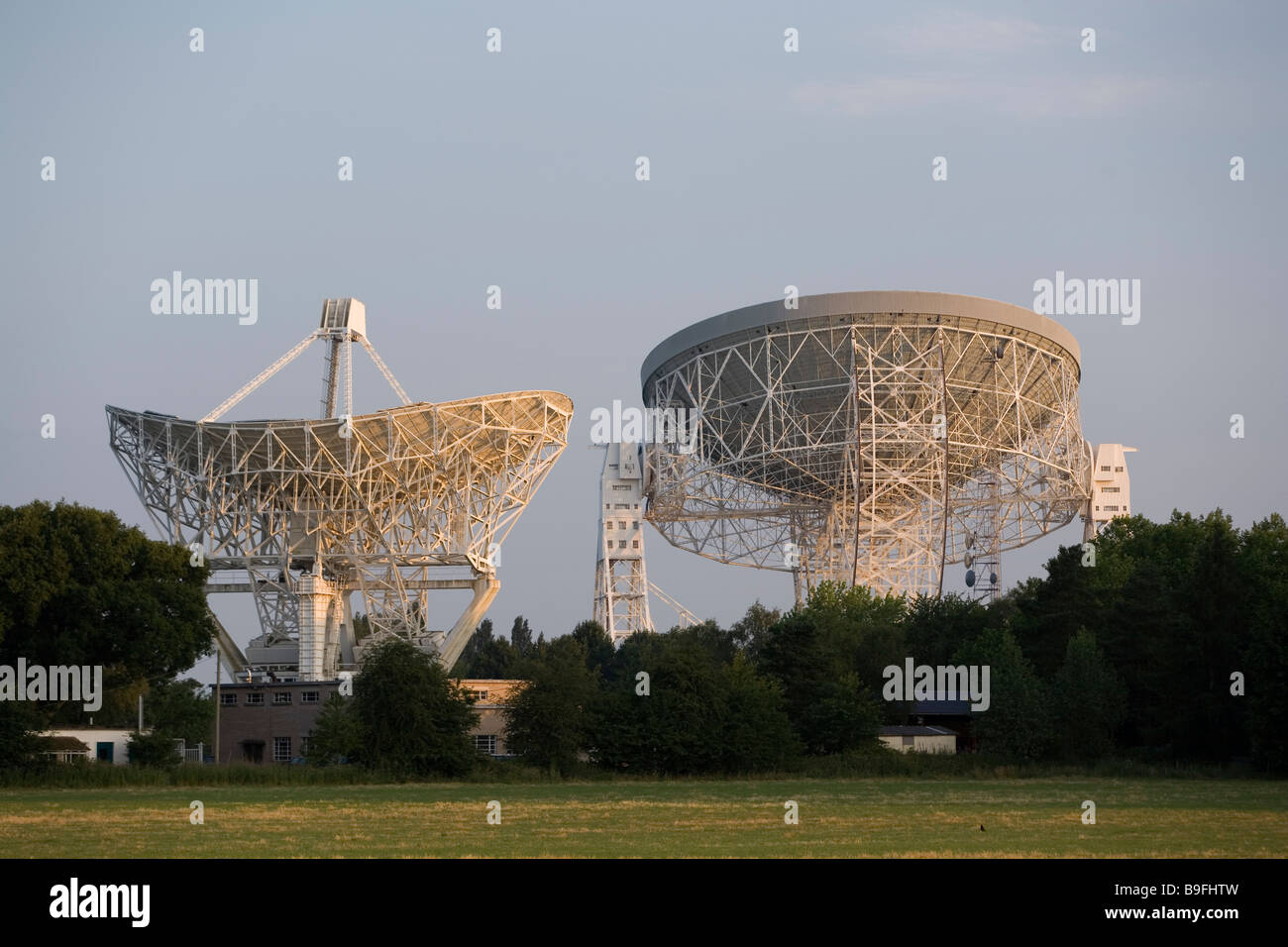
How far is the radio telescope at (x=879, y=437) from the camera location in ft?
226

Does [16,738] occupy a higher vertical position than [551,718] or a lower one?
lower

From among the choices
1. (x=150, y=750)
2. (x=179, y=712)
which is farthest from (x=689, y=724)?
(x=179, y=712)

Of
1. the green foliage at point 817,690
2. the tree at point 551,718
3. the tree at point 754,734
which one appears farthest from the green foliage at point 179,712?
the green foliage at point 817,690

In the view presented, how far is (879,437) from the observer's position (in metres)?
69.9

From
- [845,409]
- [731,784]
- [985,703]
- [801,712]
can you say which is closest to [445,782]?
[731,784]

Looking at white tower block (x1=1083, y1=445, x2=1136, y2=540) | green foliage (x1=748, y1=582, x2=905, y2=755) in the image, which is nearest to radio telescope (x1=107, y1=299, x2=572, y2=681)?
green foliage (x1=748, y1=582, x2=905, y2=755)

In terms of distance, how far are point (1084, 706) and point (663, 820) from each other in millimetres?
26242

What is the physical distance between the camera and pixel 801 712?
53.0 meters

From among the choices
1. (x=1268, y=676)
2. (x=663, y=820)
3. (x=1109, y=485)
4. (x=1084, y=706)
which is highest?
(x=1109, y=485)

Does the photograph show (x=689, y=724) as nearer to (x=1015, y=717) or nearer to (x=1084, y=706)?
(x=1015, y=717)
